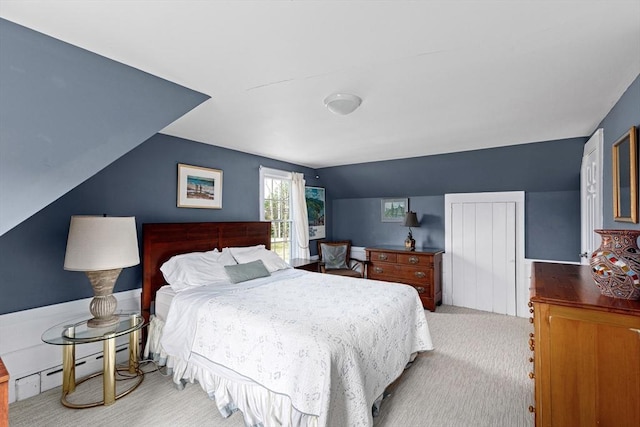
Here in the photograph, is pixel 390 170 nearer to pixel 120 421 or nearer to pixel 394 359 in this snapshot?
pixel 394 359

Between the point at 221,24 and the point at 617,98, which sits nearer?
the point at 221,24

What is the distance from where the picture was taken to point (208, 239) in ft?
11.5

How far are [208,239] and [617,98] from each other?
3911 millimetres

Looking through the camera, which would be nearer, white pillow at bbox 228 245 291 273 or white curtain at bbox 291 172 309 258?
white pillow at bbox 228 245 291 273

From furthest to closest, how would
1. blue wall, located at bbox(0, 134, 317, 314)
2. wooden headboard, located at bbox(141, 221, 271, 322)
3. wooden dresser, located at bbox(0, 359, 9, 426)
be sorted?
wooden headboard, located at bbox(141, 221, 271, 322)
blue wall, located at bbox(0, 134, 317, 314)
wooden dresser, located at bbox(0, 359, 9, 426)

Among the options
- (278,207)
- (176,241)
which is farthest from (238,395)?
(278,207)

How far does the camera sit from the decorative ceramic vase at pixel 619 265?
4.61ft

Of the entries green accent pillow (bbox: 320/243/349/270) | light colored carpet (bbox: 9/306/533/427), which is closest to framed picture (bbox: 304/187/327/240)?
green accent pillow (bbox: 320/243/349/270)

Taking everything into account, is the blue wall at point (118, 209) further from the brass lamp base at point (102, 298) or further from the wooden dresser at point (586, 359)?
the wooden dresser at point (586, 359)

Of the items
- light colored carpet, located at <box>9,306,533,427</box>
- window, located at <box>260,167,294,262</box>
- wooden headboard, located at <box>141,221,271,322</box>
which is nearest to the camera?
light colored carpet, located at <box>9,306,533,427</box>

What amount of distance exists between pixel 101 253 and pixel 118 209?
761 millimetres

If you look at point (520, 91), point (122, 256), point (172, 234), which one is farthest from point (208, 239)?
point (520, 91)

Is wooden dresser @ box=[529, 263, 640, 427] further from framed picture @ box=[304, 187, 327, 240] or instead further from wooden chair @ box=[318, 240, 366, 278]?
framed picture @ box=[304, 187, 327, 240]

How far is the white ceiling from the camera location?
1.33 metres
